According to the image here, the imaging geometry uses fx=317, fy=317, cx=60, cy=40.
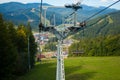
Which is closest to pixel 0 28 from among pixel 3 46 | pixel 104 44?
pixel 3 46

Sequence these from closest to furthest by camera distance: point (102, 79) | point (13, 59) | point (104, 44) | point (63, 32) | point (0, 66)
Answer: point (63, 32), point (0, 66), point (13, 59), point (102, 79), point (104, 44)

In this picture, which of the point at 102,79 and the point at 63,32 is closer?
the point at 63,32

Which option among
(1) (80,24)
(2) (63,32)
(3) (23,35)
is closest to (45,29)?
(2) (63,32)

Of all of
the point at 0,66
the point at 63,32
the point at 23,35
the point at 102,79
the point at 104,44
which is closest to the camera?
the point at 63,32

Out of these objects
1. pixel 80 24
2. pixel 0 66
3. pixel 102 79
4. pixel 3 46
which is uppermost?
pixel 80 24

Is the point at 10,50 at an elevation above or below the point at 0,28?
below

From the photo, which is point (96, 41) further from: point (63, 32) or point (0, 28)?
point (63, 32)

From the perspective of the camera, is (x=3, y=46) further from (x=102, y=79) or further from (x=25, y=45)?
(x=25, y=45)

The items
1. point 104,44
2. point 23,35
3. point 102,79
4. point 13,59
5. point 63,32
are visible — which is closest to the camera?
point 63,32

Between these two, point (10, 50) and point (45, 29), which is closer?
point (45, 29)
